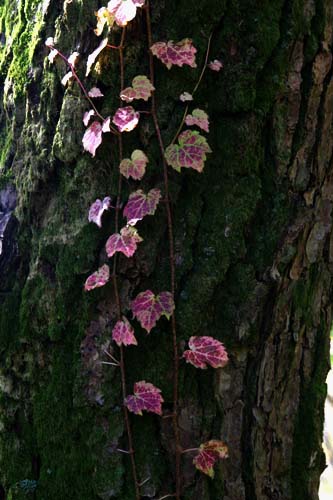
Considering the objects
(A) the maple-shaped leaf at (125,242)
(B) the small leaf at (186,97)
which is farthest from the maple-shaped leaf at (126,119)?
(A) the maple-shaped leaf at (125,242)

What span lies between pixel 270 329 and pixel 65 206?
0.62 meters

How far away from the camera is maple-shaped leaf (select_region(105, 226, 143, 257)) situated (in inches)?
47.0

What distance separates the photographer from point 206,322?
1.22 meters

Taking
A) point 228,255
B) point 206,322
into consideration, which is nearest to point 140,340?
point 206,322

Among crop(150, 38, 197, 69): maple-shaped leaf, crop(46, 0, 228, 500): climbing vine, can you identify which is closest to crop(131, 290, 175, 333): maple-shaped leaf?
crop(46, 0, 228, 500): climbing vine

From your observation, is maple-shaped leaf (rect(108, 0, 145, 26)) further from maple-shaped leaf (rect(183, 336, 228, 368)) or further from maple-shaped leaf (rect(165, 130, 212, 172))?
maple-shaped leaf (rect(183, 336, 228, 368))

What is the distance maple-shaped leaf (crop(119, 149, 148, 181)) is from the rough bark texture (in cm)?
3

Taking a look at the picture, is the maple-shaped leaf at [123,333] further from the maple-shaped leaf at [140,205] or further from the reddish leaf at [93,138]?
the reddish leaf at [93,138]

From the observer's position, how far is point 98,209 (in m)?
1.23

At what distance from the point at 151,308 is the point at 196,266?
150 mm

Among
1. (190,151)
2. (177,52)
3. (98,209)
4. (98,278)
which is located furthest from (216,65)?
(98,278)

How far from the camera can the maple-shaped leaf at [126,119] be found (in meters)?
1.20

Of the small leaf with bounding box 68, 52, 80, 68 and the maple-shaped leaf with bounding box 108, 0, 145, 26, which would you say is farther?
the small leaf with bounding box 68, 52, 80, 68

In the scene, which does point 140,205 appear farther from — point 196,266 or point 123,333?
point 123,333
